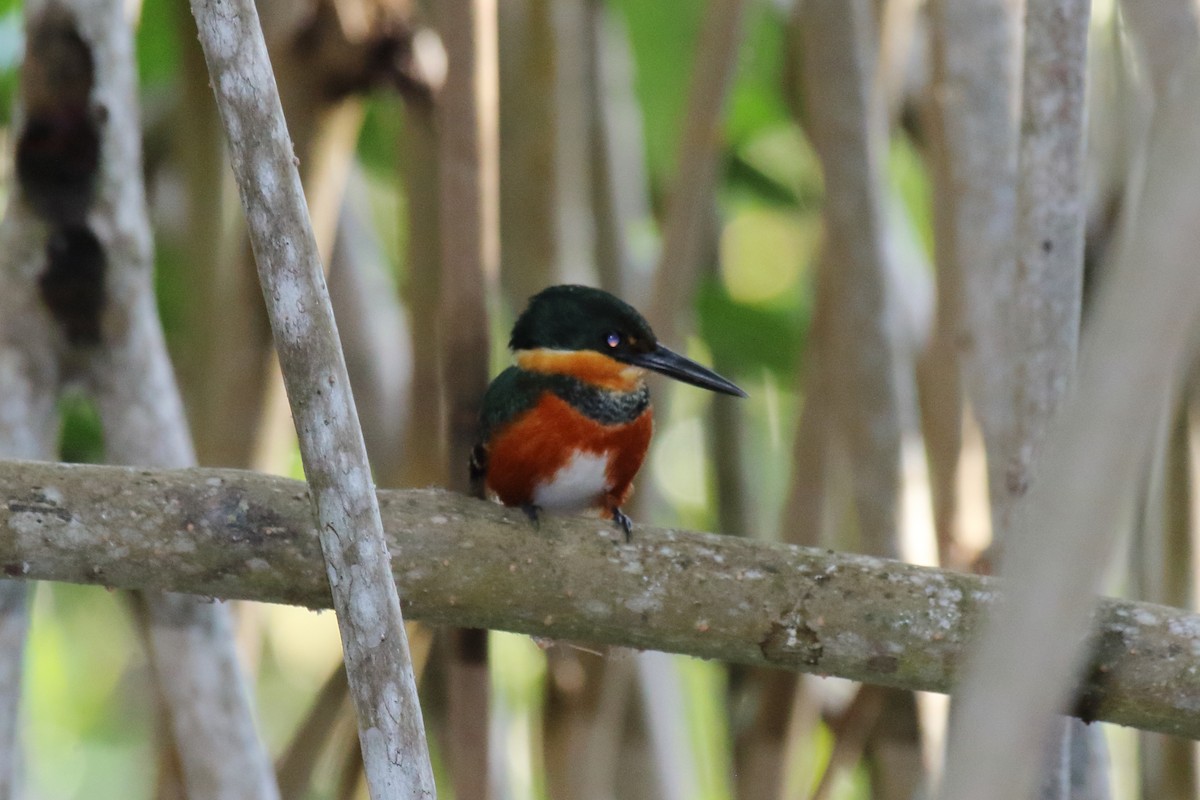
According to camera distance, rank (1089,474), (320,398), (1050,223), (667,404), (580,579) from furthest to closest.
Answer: (667,404) → (1050,223) → (580,579) → (320,398) → (1089,474)

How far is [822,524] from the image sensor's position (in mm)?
3062

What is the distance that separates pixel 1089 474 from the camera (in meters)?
0.59

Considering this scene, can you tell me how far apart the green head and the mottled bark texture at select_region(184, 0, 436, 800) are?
46.9 inches

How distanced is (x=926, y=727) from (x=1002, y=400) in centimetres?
95

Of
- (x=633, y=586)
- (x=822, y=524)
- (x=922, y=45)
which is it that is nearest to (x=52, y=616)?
(x=822, y=524)

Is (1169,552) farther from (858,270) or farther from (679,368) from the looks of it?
(679,368)

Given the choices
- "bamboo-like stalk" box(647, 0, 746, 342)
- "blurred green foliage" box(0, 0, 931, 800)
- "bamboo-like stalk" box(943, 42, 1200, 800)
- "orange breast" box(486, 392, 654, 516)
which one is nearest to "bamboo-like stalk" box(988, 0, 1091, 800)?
"orange breast" box(486, 392, 654, 516)

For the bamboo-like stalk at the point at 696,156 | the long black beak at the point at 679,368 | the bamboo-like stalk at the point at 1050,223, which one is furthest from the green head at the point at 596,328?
the bamboo-like stalk at the point at 1050,223

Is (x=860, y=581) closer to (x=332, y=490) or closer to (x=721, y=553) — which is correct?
(x=721, y=553)

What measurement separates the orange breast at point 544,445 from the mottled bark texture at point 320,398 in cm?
113

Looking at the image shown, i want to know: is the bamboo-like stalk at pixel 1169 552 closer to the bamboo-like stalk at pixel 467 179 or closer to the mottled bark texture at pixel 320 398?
the bamboo-like stalk at pixel 467 179

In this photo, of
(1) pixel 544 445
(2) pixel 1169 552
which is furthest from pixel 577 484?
(2) pixel 1169 552

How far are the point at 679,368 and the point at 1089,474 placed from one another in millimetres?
1750

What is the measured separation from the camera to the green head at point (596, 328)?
2.38m
